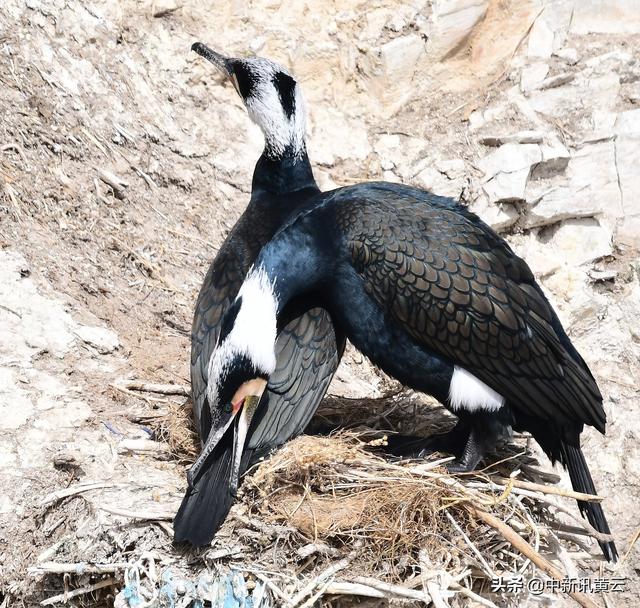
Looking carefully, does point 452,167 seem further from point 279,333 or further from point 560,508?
point 560,508

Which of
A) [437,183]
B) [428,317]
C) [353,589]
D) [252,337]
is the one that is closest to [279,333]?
[252,337]

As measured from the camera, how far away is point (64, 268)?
5062mm

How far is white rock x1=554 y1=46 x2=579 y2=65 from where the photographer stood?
21.7 ft

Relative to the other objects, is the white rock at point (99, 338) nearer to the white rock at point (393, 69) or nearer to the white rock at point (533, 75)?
the white rock at point (393, 69)

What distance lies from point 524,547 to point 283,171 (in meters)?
2.23

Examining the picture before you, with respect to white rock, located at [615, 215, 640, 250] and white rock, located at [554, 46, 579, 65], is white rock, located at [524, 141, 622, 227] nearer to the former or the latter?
white rock, located at [615, 215, 640, 250]

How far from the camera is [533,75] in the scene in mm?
6566

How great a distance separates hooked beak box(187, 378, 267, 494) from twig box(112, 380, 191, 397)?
32.0 inches

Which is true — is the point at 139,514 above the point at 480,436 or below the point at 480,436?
below

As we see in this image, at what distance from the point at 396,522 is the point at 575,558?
83 centimetres

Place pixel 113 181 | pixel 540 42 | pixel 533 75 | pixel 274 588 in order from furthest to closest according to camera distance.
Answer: pixel 540 42 → pixel 533 75 → pixel 113 181 → pixel 274 588

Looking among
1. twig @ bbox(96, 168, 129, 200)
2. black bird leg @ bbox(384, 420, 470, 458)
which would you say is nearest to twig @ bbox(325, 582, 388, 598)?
black bird leg @ bbox(384, 420, 470, 458)

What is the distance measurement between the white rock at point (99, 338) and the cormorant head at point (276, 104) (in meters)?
1.18

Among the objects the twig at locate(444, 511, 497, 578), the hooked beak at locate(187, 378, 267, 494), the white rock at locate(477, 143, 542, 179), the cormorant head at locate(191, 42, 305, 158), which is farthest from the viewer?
the white rock at locate(477, 143, 542, 179)
